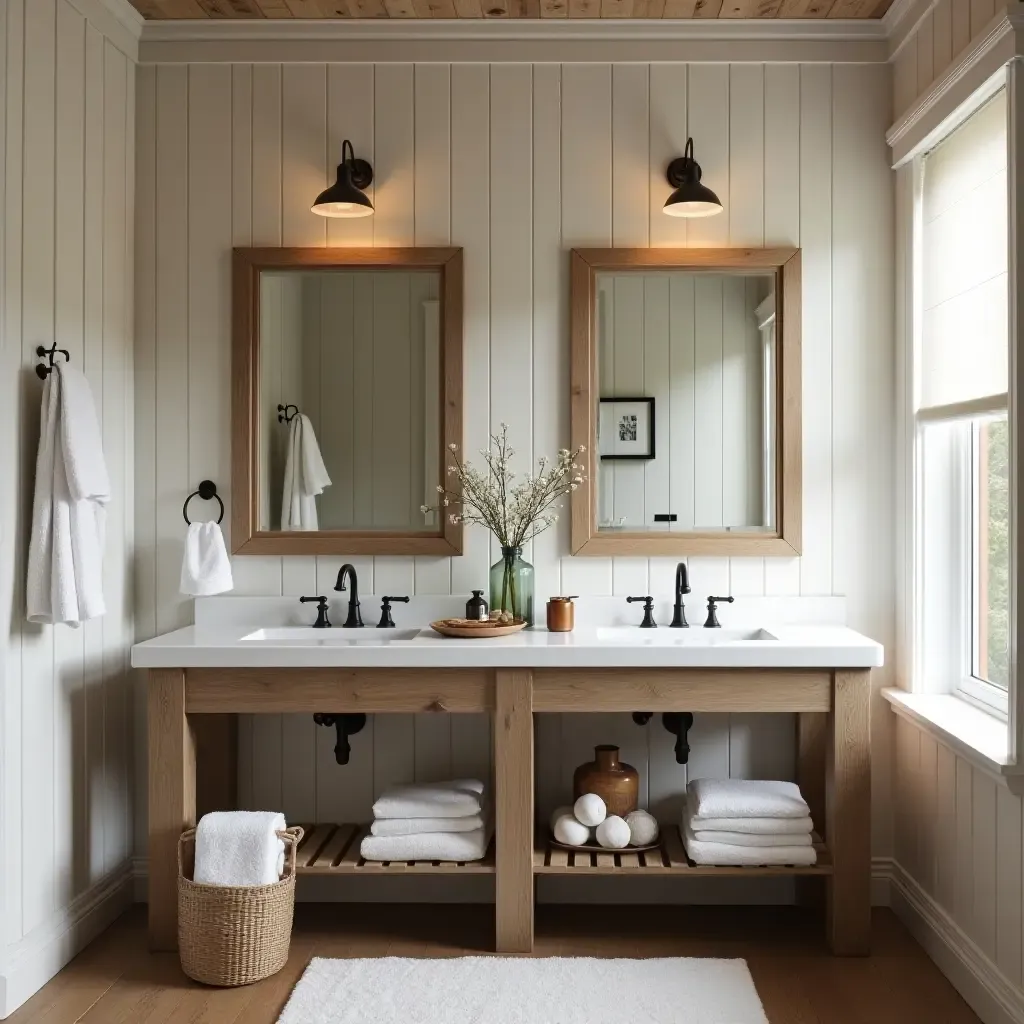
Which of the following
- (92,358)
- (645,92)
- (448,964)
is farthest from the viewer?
(645,92)

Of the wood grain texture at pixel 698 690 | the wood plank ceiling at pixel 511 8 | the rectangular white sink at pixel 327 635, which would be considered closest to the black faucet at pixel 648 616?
the wood grain texture at pixel 698 690

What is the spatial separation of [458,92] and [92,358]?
1.35 meters

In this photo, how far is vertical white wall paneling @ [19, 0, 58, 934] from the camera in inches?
107

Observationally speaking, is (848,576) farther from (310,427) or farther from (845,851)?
(310,427)

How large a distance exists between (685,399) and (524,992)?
1.72m

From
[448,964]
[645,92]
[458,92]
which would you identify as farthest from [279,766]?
[645,92]

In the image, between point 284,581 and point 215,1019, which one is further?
point 284,581

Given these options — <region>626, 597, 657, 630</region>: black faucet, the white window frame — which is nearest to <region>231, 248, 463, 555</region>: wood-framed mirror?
<region>626, 597, 657, 630</region>: black faucet

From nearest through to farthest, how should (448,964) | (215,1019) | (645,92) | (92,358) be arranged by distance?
1. (215,1019)
2. (448,964)
3. (92,358)
4. (645,92)

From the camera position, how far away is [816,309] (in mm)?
3344

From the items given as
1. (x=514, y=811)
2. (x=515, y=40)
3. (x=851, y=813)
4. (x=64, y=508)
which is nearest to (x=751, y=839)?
(x=851, y=813)

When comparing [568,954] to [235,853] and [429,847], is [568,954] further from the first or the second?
[235,853]

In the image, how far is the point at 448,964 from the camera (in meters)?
2.84

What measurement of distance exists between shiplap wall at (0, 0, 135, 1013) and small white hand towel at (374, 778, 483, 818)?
84 cm
